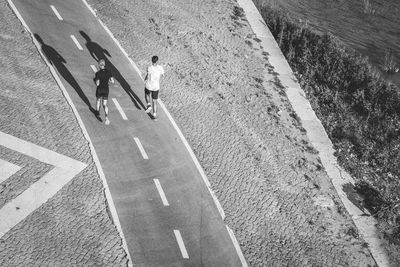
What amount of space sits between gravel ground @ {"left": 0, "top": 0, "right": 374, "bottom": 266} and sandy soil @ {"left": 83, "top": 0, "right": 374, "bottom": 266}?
1.5 inches

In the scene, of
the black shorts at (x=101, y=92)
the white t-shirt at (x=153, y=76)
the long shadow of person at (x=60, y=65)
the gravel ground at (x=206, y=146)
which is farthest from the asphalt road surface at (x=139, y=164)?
the white t-shirt at (x=153, y=76)

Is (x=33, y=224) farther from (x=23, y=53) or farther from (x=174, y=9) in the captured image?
(x=174, y=9)

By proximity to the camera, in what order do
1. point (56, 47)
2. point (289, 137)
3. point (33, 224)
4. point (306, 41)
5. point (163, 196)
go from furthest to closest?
point (306, 41)
point (56, 47)
point (289, 137)
point (163, 196)
point (33, 224)

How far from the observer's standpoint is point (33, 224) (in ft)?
35.2

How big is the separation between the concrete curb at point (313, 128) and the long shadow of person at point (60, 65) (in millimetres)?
7601

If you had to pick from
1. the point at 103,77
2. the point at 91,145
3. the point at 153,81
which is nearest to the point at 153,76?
the point at 153,81

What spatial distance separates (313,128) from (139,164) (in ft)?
22.0

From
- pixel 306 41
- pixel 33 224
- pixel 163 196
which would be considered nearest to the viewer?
pixel 33 224

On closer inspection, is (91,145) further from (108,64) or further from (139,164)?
(108,64)

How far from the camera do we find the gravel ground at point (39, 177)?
10.3 m

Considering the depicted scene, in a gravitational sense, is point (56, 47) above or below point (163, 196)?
above

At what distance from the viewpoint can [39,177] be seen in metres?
11.9

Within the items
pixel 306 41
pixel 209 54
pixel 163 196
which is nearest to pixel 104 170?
pixel 163 196

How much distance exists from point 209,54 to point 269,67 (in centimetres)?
257
